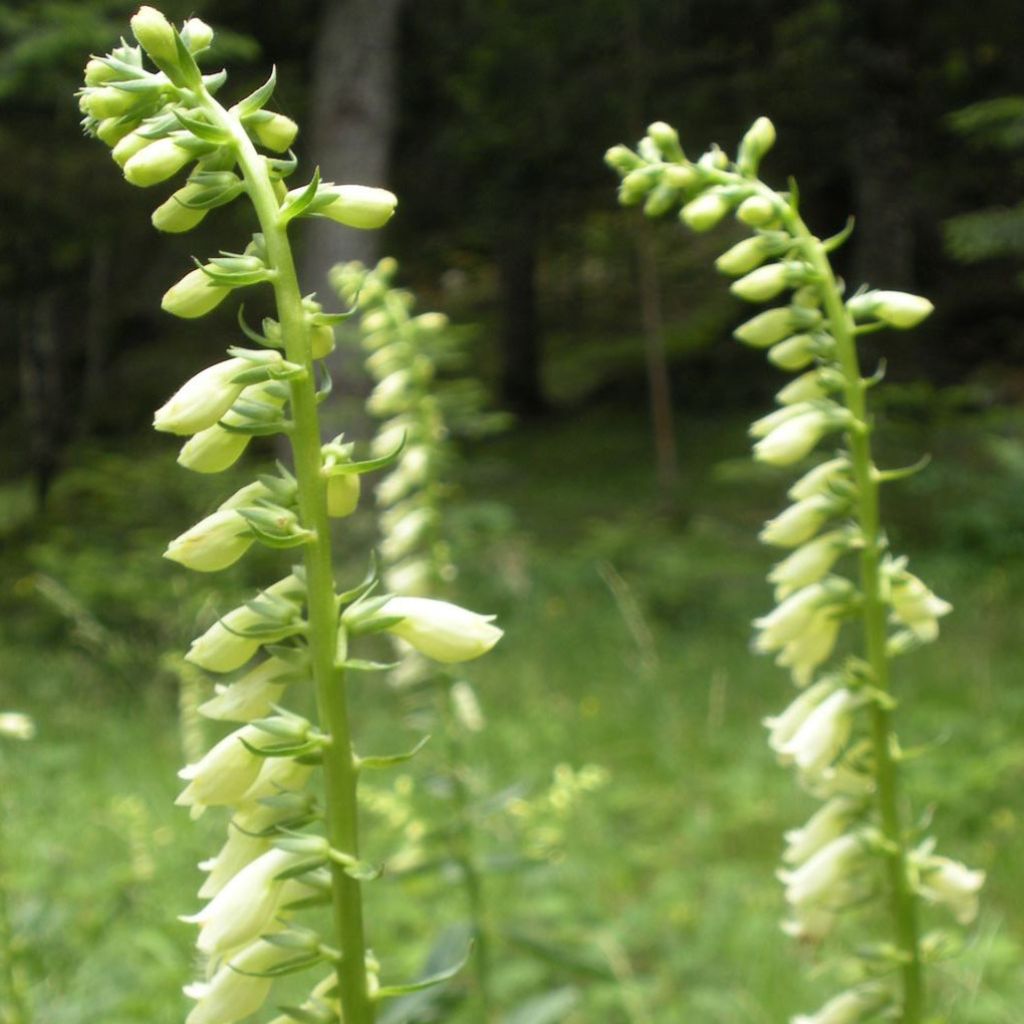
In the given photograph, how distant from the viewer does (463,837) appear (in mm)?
2693

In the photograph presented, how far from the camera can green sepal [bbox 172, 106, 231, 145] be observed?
110 centimetres

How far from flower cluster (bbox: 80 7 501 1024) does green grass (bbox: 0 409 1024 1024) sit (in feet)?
3.40

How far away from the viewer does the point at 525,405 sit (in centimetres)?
1670

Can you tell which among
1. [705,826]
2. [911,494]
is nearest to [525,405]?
[911,494]

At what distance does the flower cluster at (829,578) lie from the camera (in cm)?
159

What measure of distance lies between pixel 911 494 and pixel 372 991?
10.1 meters

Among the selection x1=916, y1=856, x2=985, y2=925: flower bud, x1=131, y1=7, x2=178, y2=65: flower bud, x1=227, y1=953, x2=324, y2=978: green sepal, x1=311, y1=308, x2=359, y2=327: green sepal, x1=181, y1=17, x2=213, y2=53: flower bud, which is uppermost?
x1=181, y1=17, x2=213, y2=53: flower bud

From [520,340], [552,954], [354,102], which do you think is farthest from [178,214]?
[520,340]

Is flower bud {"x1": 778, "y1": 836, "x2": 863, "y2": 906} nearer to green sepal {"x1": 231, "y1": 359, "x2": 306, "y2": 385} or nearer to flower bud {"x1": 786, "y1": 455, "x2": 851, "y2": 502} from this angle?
flower bud {"x1": 786, "y1": 455, "x2": 851, "y2": 502}

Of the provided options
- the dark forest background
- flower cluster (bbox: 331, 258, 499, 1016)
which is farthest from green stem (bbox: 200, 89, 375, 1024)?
the dark forest background

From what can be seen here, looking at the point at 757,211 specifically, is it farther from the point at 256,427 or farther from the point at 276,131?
the point at 256,427

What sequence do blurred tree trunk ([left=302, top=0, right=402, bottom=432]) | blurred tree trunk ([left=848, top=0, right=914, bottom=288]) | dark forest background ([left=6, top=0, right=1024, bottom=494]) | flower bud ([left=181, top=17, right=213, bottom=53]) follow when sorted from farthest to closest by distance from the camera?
blurred tree trunk ([left=848, top=0, right=914, bottom=288]) → blurred tree trunk ([left=302, top=0, right=402, bottom=432]) → dark forest background ([left=6, top=0, right=1024, bottom=494]) → flower bud ([left=181, top=17, right=213, bottom=53])

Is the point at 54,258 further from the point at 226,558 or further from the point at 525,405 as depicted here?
the point at 226,558

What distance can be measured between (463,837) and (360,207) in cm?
178
